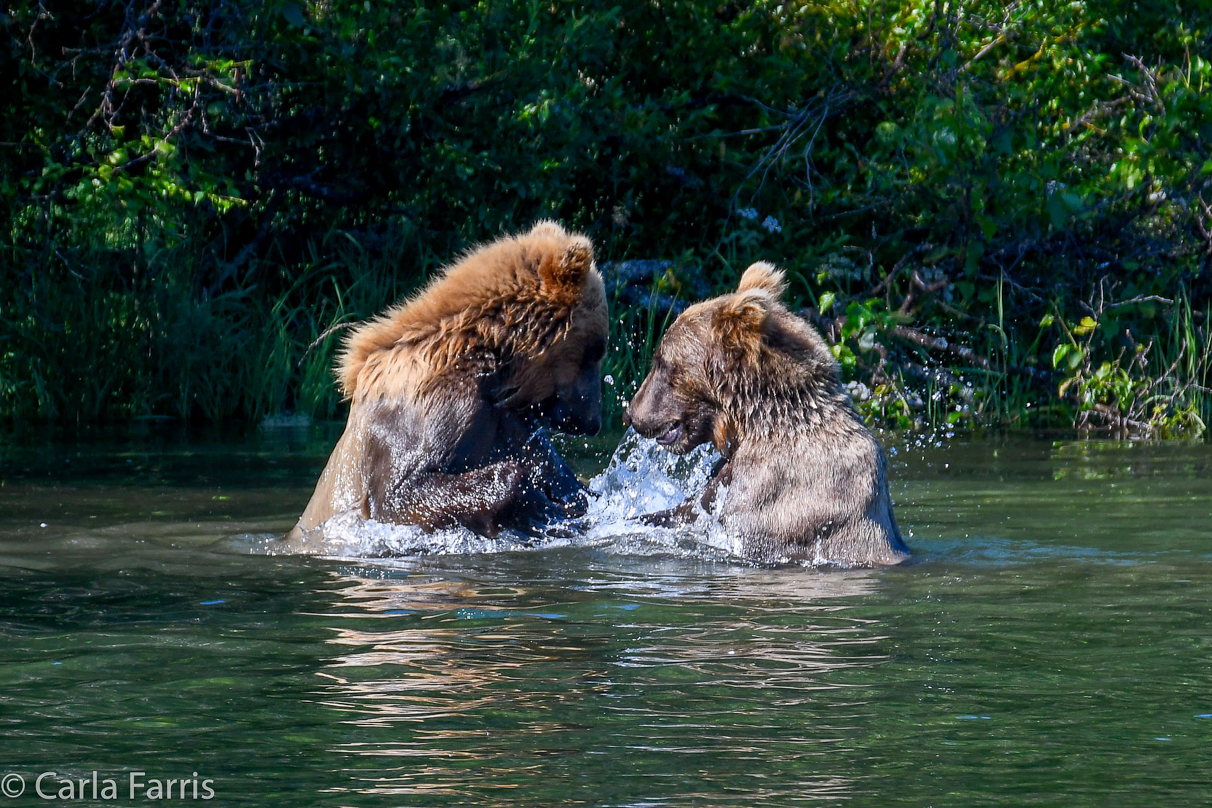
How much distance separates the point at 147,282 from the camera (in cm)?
1527

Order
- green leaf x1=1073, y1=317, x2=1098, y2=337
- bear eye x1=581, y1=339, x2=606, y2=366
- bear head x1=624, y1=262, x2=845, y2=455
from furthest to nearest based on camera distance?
green leaf x1=1073, y1=317, x2=1098, y2=337
bear eye x1=581, y1=339, x2=606, y2=366
bear head x1=624, y1=262, x2=845, y2=455

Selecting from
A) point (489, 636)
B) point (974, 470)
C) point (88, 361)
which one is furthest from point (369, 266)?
point (489, 636)

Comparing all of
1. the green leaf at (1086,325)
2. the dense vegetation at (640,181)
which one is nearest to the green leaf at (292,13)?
the dense vegetation at (640,181)

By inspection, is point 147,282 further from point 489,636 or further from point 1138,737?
point 1138,737

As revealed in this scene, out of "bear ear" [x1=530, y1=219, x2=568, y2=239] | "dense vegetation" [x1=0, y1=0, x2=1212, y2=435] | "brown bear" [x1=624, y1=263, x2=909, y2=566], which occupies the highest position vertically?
"dense vegetation" [x1=0, y1=0, x2=1212, y2=435]

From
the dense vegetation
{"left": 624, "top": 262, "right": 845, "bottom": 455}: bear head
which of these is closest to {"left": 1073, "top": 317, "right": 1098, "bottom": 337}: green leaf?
the dense vegetation

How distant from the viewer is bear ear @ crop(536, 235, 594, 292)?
24.2 feet

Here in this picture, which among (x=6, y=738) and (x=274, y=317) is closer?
(x=6, y=738)

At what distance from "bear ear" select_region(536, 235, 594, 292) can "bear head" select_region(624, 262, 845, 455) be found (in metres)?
0.51

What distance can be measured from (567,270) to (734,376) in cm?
88

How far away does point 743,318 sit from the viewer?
7203 millimetres

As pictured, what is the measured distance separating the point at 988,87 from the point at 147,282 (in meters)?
7.84

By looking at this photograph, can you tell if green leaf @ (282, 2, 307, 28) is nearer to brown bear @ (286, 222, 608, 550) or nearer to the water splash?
brown bear @ (286, 222, 608, 550)

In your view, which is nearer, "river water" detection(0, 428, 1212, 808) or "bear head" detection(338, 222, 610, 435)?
"river water" detection(0, 428, 1212, 808)
